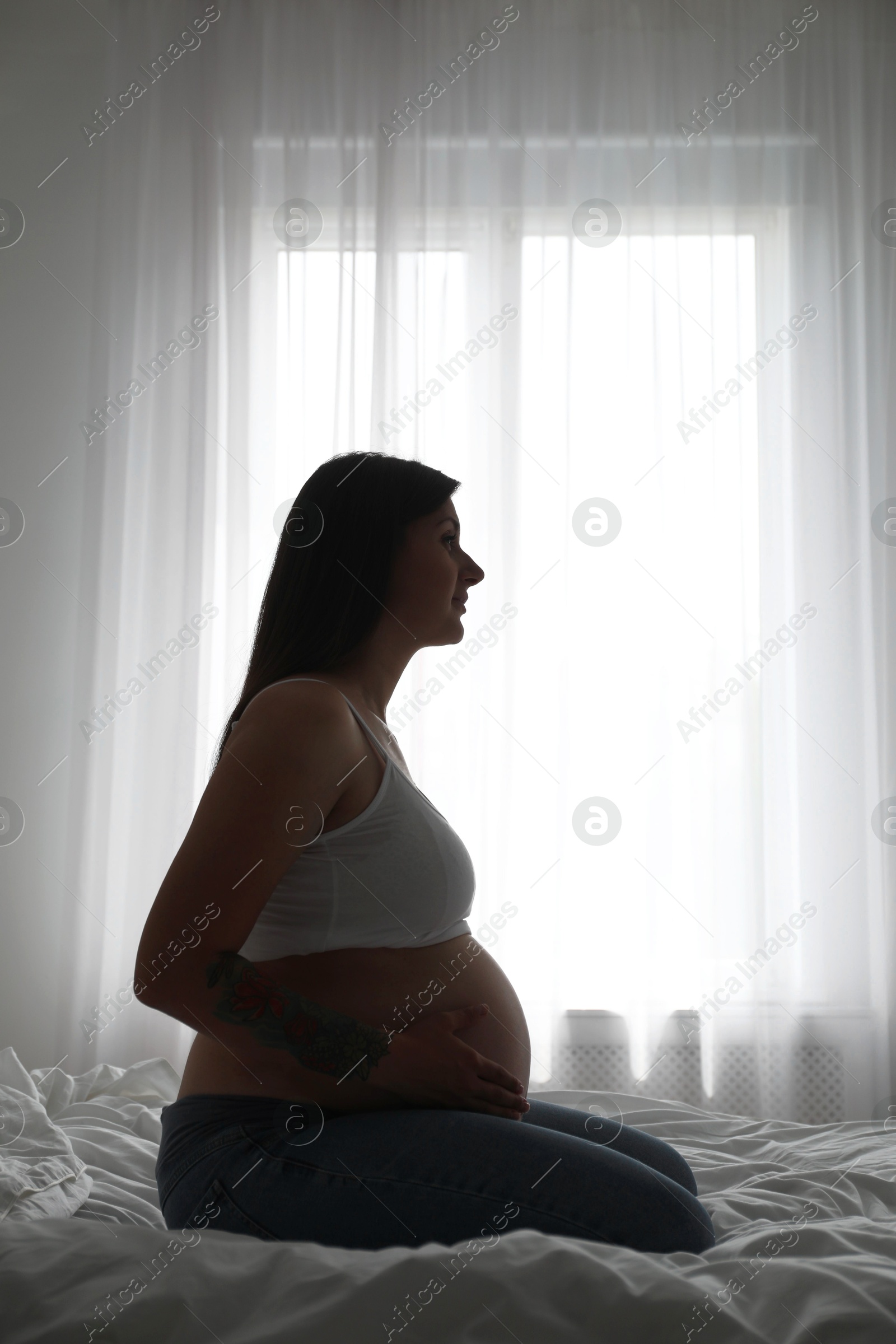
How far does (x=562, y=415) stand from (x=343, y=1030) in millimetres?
1875

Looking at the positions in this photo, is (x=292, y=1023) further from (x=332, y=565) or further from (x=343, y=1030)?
(x=332, y=565)

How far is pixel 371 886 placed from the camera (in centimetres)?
89

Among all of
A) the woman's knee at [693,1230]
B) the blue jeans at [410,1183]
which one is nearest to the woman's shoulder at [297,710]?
the blue jeans at [410,1183]

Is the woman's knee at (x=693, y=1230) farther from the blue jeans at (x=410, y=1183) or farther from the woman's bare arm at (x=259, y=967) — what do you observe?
the woman's bare arm at (x=259, y=967)

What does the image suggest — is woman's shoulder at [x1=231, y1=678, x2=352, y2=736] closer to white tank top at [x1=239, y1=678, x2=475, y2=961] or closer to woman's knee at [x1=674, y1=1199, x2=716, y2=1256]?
white tank top at [x1=239, y1=678, x2=475, y2=961]

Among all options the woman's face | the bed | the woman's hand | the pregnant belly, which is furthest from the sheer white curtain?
the bed

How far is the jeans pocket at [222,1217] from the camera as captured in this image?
2.54 ft

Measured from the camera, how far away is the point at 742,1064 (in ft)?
7.32

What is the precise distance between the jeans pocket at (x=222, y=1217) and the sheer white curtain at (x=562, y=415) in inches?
59.0

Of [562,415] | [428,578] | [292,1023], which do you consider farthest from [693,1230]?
[562,415]

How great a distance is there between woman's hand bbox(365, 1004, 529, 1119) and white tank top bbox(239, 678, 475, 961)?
0.10 m

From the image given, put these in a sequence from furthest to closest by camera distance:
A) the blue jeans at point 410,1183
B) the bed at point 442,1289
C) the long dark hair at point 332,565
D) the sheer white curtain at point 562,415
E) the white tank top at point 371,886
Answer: the sheer white curtain at point 562,415, the long dark hair at point 332,565, the white tank top at point 371,886, the blue jeans at point 410,1183, the bed at point 442,1289

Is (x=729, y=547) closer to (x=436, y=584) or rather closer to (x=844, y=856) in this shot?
(x=844, y=856)

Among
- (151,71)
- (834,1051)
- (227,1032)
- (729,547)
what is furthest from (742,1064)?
(151,71)
